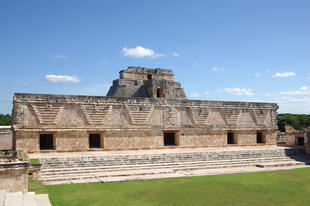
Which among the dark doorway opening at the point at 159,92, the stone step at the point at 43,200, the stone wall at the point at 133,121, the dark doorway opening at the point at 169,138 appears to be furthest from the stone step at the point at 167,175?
the dark doorway opening at the point at 159,92

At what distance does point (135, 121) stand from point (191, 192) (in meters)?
7.77

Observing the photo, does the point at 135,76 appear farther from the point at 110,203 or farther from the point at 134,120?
the point at 110,203

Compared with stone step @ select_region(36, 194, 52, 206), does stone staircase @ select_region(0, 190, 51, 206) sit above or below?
above

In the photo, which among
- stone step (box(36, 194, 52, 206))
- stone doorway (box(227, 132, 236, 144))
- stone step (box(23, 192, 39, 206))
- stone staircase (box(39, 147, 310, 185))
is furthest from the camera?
stone doorway (box(227, 132, 236, 144))

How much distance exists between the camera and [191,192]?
935cm

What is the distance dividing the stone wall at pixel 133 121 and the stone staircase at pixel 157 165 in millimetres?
2320

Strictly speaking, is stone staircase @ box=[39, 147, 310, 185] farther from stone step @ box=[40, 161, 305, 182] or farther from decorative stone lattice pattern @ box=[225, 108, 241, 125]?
decorative stone lattice pattern @ box=[225, 108, 241, 125]

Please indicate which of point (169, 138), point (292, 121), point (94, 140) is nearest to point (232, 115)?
point (169, 138)

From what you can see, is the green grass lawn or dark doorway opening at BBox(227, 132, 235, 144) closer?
the green grass lawn

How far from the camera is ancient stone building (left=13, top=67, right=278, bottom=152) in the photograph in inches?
580

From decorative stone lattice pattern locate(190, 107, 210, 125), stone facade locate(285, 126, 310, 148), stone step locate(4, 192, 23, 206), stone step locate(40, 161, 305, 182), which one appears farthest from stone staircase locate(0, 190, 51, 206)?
stone facade locate(285, 126, 310, 148)

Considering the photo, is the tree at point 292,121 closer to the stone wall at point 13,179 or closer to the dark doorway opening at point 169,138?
the dark doorway opening at point 169,138

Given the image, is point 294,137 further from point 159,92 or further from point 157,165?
point 157,165

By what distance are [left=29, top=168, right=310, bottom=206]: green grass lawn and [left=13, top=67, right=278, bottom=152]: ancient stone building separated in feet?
16.4
